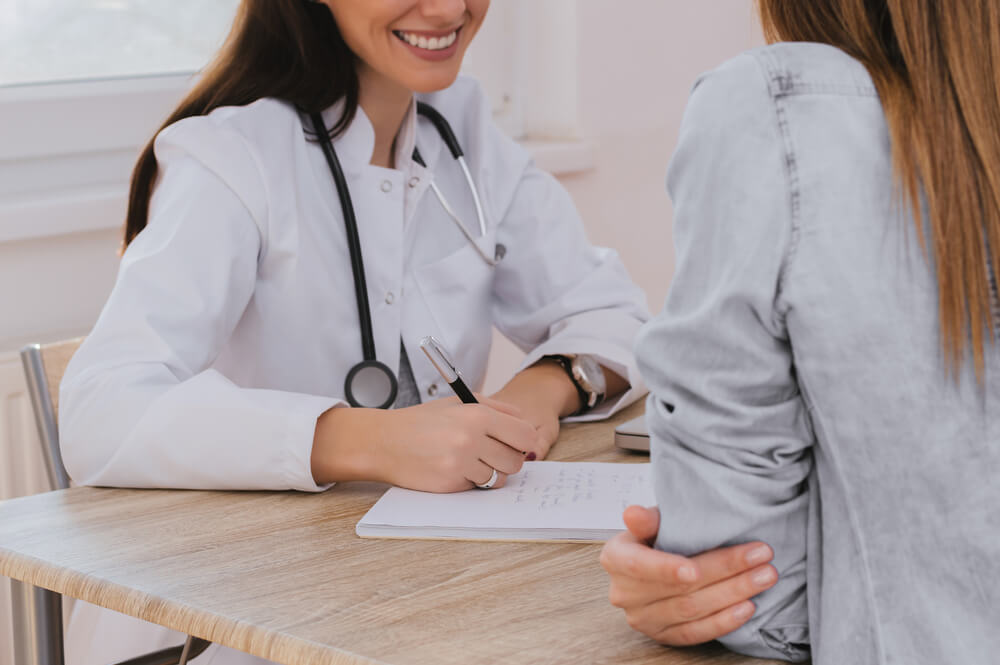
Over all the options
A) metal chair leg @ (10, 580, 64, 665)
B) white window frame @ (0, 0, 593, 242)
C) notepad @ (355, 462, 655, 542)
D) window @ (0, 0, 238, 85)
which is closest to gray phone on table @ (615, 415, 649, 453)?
notepad @ (355, 462, 655, 542)

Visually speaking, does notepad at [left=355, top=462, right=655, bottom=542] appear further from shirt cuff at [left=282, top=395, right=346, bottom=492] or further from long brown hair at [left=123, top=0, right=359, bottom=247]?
long brown hair at [left=123, top=0, right=359, bottom=247]

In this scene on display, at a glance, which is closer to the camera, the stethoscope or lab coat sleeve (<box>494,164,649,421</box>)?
the stethoscope

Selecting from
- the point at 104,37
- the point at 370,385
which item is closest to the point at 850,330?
the point at 370,385

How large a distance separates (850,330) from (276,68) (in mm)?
1016

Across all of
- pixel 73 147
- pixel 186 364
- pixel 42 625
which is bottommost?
pixel 42 625

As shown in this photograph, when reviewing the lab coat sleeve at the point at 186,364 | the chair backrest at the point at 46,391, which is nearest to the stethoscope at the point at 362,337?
the lab coat sleeve at the point at 186,364

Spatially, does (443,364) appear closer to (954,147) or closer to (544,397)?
(544,397)

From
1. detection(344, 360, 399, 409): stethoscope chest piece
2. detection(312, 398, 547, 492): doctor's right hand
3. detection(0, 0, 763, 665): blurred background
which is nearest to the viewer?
detection(312, 398, 547, 492): doctor's right hand

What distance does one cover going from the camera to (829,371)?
627mm

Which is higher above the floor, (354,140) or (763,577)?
(354,140)

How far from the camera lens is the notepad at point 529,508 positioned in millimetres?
933

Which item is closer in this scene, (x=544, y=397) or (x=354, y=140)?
(x=544, y=397)

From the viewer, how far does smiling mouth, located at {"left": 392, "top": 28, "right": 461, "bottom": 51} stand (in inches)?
56.3

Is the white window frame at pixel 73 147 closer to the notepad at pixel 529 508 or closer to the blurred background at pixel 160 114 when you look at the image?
the blurred background at pixel 160 114
